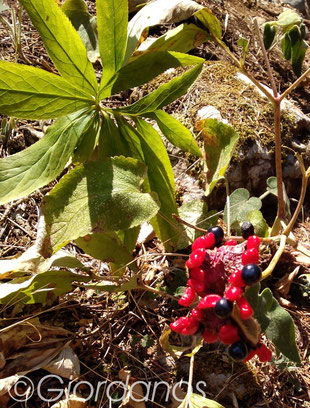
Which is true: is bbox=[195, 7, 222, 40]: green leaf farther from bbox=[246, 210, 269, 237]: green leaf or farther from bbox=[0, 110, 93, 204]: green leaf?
bbox=[246, 210, 269, 237]: green leaf

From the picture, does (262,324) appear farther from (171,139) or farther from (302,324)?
(171,139)

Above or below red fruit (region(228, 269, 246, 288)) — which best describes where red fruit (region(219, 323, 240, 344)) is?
below

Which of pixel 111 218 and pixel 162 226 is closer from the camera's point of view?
pixel 111 218

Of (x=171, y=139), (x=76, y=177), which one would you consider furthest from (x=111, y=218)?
(x=171, y=139)

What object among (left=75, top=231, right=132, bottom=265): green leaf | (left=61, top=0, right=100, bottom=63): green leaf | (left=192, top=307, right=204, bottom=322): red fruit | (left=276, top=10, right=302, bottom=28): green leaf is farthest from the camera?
(left=61, top=0, right=100, bottom=63): green leaf

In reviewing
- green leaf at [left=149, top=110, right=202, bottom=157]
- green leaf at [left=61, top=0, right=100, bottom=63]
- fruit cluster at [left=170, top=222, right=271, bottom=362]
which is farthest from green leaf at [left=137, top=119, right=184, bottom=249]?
green leaf at [left=61, top=0, right=100, bottom=63]

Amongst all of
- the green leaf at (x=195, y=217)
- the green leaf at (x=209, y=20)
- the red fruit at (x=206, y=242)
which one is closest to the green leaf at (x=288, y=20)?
the green leaf at (x=209, y=20)
